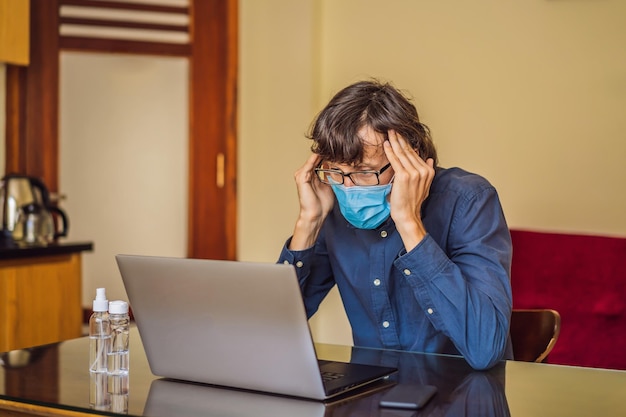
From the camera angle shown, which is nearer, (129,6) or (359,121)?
(359,121)

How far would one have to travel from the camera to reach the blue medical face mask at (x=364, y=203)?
180 cm

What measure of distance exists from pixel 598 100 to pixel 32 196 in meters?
2.21

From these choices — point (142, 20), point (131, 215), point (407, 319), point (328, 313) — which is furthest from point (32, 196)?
point (407, 319)

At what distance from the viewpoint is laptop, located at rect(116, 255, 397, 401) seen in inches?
52.2

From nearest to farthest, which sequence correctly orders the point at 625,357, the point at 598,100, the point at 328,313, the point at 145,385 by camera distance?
the point at 145,385, the point at 625,357, the point at 598,100, the point at 328,313

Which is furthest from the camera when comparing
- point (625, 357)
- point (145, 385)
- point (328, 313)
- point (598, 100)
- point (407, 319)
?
point (328, 313)

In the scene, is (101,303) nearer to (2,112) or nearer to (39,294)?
(39,294)

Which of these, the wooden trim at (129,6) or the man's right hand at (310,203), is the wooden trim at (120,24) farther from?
the man's right hand at (310,203)

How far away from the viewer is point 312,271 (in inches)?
80.5

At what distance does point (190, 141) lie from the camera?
4363 mm

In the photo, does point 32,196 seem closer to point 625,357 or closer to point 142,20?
point 142,20

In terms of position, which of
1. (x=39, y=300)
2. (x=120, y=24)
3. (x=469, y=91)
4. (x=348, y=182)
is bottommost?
(x=39, y=300)

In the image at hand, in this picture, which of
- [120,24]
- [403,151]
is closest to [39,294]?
[120,24]

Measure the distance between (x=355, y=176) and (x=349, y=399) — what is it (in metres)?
0.58
